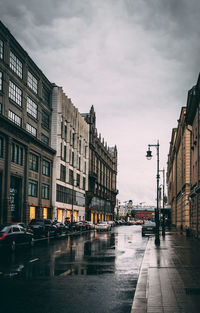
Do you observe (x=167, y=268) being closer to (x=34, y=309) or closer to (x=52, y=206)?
(x=34, y=309)

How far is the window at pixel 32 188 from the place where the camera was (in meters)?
51.1

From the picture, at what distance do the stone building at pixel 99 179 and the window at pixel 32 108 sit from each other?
116 feet

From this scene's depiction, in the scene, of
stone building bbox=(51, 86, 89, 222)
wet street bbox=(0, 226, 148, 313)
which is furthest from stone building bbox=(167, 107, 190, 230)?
wet street bbox=(0, 226, 148, 313)

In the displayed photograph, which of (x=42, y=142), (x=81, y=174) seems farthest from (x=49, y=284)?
(x=81, y=174)

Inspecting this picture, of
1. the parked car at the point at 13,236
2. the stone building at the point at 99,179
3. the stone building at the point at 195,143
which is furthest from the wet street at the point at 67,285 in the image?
the stone building at the point at 99,179

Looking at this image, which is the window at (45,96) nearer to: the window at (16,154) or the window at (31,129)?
the window at (31,129)

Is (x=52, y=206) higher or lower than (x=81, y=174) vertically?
lower

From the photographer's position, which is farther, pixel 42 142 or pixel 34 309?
pixel 42 142

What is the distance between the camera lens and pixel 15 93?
4625 cm

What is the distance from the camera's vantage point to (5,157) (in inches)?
1672

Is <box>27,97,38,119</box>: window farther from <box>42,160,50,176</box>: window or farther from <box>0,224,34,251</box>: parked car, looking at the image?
<box>0,224,34,251</box>: parked car

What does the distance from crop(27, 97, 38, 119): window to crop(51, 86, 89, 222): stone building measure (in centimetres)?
781

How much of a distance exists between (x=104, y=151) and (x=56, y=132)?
49607 millimetres

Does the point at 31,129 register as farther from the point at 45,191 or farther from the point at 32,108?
the point at 45,191
